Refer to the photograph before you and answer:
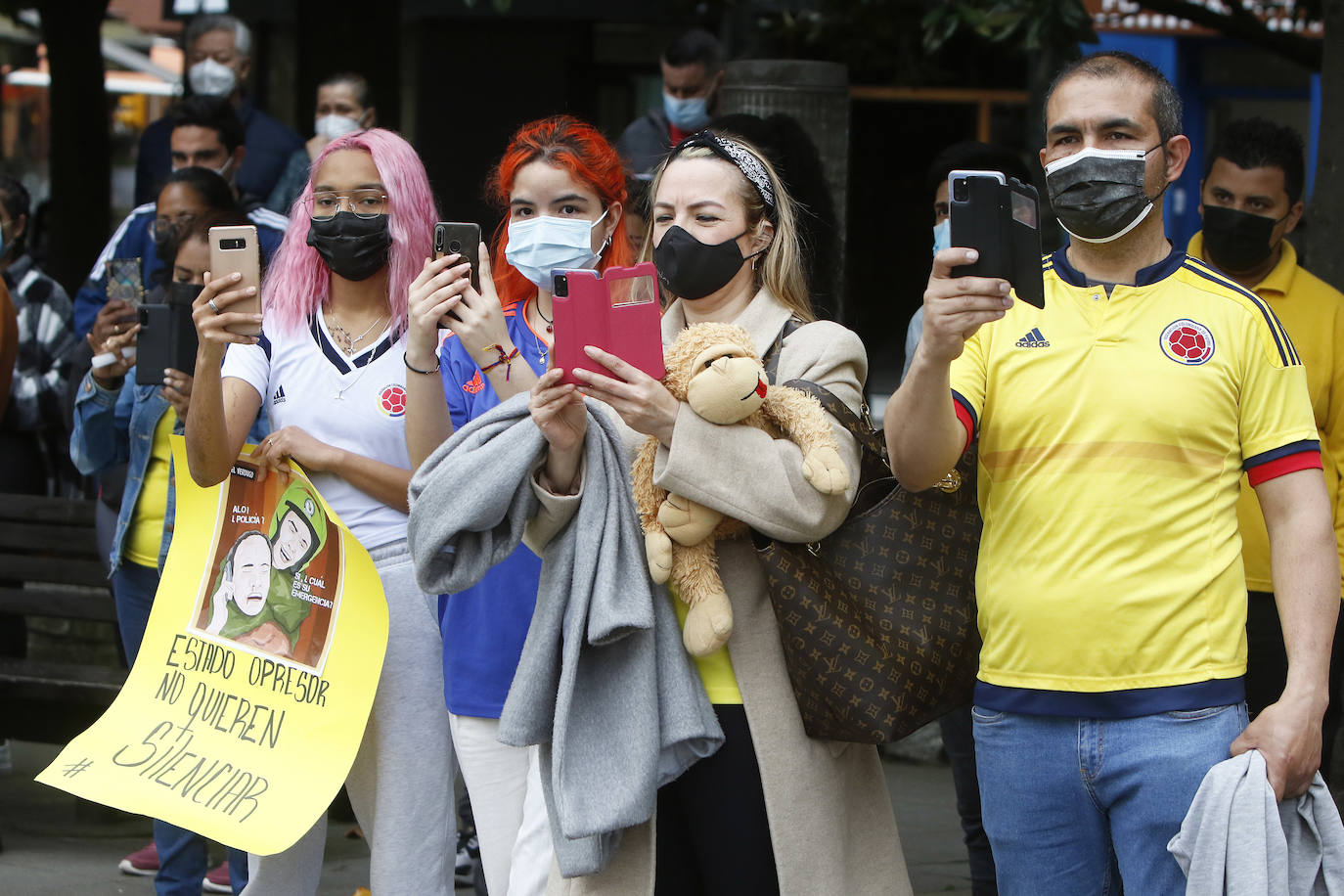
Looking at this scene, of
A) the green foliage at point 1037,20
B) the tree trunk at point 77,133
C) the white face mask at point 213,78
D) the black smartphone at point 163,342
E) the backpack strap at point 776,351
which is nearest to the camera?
the backpack strap at point 776,351

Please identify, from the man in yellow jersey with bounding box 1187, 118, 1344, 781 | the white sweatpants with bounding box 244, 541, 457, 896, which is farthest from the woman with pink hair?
the man in yellow jersey with bounding box 1187, 118, 1344, 781

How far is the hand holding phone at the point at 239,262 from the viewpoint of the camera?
3695 millimetres

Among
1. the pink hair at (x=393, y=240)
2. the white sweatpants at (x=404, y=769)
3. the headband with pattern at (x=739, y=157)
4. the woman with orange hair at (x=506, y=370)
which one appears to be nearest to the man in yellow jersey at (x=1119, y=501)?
the headband with pattern at (x=739, y=157)

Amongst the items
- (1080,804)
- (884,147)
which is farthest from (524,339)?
(884,147)

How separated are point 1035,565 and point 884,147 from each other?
8.88 meters

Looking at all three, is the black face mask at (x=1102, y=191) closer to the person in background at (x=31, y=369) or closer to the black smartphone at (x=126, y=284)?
the black smartphone at (x=126, y=284)

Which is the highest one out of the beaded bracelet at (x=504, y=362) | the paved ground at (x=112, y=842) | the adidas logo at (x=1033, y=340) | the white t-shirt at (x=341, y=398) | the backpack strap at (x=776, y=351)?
the adidas logo at (x=1033, y=340)

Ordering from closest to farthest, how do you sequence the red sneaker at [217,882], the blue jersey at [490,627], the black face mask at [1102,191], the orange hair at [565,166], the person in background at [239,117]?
the black face mask at [1102,191] → the blue jersey at [490,627] → the orange hair at [565,166] → the red sneaker at [217,882] → the person in background at [239,117]

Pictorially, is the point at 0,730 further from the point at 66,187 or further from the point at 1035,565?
the point at 66,187

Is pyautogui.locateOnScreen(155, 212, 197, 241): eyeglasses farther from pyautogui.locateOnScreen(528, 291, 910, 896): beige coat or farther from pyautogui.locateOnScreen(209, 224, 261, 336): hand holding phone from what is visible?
pyautogui.locateOnScreen(528, 291, 910, 896): beige coat

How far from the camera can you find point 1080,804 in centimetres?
297

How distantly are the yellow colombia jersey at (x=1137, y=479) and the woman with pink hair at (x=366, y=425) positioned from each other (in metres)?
1.49

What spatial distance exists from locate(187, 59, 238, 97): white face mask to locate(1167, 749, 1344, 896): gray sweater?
242 inches

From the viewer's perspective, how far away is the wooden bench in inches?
230
